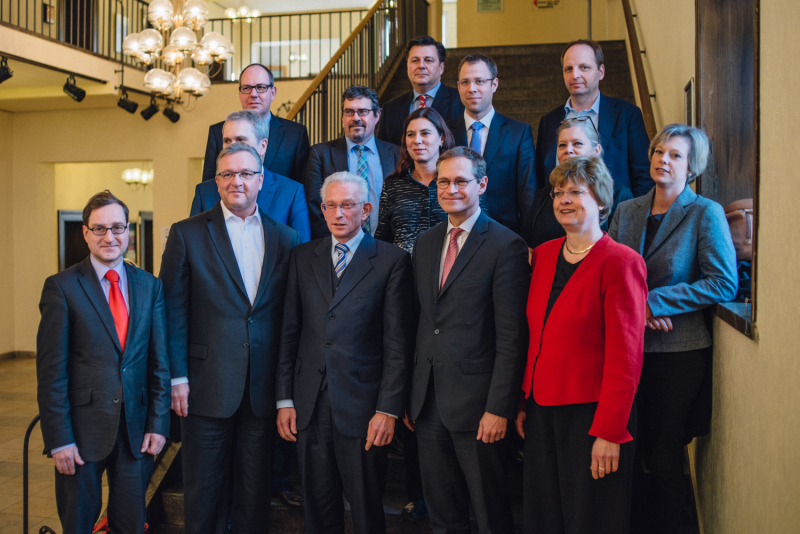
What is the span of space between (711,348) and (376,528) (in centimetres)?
142

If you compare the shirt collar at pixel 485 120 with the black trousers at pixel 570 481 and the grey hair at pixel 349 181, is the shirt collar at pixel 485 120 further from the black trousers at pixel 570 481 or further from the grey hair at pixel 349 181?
the black trousers at pixel 570 481

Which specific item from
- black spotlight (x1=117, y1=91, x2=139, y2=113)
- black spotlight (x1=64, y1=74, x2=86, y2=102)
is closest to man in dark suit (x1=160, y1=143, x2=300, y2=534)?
black spotlight (x1=64, y1=74, x2=86, y2=102)

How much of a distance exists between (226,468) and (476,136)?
189 cm

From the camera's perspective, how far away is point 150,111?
8469mm

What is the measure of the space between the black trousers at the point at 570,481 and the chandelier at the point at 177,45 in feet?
16.9

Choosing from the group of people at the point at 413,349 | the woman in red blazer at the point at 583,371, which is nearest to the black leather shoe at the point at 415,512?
the group of people at the point at 413,349

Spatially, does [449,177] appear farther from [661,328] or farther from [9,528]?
[9,528]

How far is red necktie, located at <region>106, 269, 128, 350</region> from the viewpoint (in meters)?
2.35

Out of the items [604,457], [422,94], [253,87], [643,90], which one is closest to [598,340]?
[604,457]

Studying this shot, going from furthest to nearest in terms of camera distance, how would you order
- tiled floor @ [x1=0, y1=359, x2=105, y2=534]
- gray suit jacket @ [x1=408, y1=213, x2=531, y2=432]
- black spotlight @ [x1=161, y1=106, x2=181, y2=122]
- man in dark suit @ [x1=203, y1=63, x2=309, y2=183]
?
black spotlight @ [x1=161, y1=106, x2=181, y2=122]
tiled floor @ [x1=0, y1=359, x2=105, y2=534]
man in dark suit @ [x1=203, y1=63, x2=309, y2=183]
gray suit jacket @ [x1=408, y1=213, x2=531, y2=432]

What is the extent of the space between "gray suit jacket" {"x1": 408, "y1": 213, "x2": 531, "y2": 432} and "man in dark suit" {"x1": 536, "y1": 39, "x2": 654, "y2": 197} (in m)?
0.91

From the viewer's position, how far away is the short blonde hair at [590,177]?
2.00 m

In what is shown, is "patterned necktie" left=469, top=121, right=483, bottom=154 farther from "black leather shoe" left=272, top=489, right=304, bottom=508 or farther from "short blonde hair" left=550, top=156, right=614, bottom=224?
"black leather shoe" left=272, top=489, right=304, bottom=508

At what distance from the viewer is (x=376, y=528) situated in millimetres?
2332
